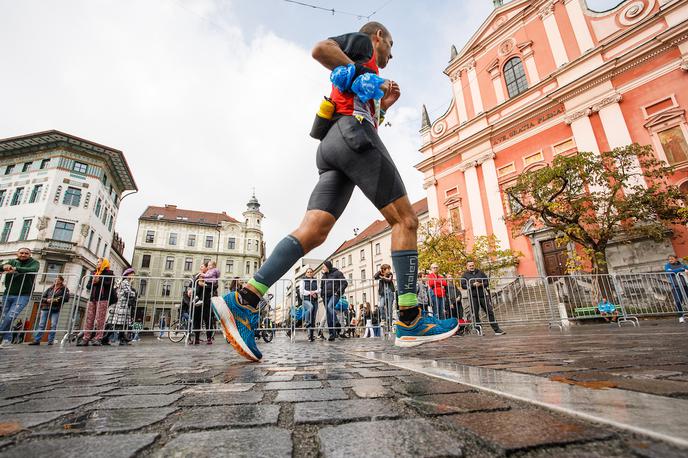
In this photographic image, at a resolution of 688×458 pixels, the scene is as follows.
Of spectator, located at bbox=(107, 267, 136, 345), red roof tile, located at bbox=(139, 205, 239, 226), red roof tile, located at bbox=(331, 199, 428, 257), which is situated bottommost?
spectator, located at bbox=(107, 267, 136, 345)

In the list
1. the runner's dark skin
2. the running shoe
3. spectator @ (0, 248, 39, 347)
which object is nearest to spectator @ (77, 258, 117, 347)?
spectator @ (0, 248, 39, 347)

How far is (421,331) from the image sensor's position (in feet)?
8.25

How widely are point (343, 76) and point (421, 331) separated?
1.86 metres

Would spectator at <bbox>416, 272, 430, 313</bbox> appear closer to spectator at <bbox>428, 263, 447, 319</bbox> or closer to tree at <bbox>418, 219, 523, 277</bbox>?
spectator at <bbox>428, 263, 447, 319</bbox>

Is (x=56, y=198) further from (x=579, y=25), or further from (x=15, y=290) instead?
(x=579, y=25)

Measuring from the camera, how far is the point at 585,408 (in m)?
0.71

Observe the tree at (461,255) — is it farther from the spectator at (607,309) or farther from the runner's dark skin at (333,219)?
the runner's dark skin at (333,219)

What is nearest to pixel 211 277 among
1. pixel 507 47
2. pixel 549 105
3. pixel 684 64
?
pixel 549 105

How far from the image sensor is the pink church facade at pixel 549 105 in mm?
15391

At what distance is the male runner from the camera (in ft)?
7.58

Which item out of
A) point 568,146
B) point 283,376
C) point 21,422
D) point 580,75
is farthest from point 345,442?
point 580,75

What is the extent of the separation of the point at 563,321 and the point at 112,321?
10569 mm

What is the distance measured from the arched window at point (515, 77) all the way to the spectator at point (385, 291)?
61.2ft

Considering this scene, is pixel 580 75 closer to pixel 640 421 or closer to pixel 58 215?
pixel 640 421
